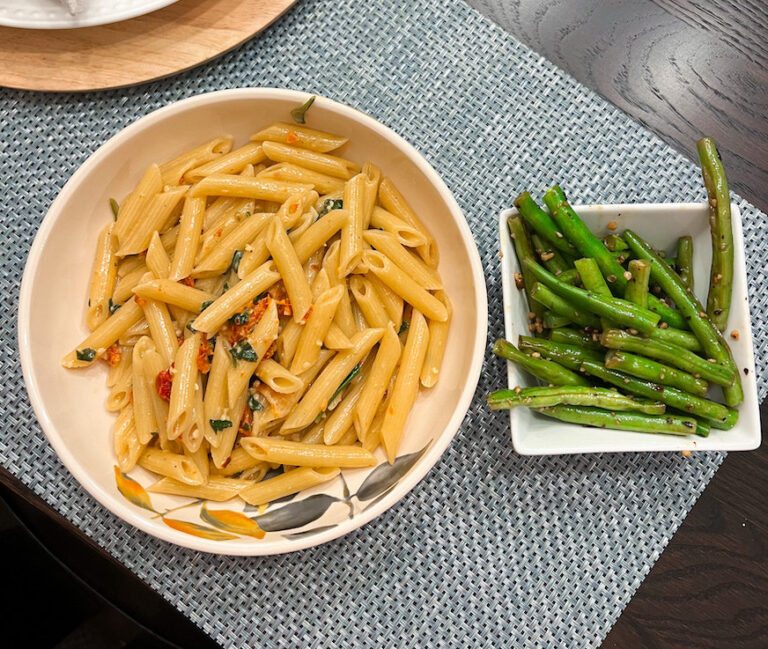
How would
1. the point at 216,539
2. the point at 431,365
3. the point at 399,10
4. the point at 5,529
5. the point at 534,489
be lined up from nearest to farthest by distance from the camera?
the point at 216,539 → the point at 431,365 → the point at 534,489 → the point at 399,10 → the point at 5,529

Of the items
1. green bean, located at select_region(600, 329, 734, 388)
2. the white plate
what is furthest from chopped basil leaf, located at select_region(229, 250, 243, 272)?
green bean, located at select_region(600, 329, 734, 388)

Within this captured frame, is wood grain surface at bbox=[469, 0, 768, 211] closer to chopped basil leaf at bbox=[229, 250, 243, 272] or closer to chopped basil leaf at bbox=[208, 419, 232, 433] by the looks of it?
chopped basil leaf at bbox=[229, 250, 243, 272]

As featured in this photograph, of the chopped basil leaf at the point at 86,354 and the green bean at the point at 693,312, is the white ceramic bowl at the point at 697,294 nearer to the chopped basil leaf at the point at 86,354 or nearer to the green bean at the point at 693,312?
the green bean at the point at 693,312

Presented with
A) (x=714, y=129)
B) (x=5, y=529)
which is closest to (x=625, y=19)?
(x=714, y=129)

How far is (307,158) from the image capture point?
162 cm

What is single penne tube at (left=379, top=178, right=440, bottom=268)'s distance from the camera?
5.39 ft

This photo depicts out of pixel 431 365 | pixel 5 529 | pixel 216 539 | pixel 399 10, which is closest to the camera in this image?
pixel 216 539

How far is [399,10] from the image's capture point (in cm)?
188

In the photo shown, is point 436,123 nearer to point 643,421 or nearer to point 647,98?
point 647,98

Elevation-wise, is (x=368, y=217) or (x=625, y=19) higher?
(x=625, y=19)

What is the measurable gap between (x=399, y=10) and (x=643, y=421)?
114 centimetres

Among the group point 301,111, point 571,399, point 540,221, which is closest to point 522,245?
point 540,221

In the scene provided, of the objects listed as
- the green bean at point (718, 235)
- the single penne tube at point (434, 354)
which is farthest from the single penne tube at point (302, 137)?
the green bean at point (718, 235)

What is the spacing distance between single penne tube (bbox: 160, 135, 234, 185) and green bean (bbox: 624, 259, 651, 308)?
92 centimetres
